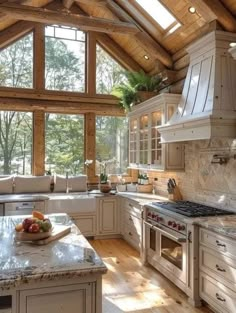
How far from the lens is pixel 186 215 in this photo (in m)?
3.16

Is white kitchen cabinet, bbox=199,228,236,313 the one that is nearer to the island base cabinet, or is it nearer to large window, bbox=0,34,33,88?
the island base cabinet

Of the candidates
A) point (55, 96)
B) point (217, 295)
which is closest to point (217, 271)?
point (217, 295)

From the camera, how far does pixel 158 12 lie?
470cm

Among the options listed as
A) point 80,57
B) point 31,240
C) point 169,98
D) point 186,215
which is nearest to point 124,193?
point 169,98

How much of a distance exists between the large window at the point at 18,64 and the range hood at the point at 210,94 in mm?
3309

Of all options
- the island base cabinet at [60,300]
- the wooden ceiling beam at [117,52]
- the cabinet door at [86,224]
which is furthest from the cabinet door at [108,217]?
the island base cabinet at [60,300]

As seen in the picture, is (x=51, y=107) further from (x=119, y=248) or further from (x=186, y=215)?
(x=186, y=215)

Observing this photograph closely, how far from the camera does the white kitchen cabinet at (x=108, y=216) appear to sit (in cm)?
532

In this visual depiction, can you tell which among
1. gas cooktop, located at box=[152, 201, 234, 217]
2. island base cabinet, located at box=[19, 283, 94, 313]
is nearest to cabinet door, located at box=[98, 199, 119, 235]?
gas cooktop, located at box=[152, 201, 234, 217]

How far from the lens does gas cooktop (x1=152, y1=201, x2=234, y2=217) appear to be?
3217 millimetres

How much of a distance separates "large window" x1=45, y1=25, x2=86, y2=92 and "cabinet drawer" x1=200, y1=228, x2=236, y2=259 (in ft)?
13.8

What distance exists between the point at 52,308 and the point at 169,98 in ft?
11.4

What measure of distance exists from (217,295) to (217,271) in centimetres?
22

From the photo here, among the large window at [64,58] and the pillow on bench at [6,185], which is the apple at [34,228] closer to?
the pillow on bench at [6,185]
